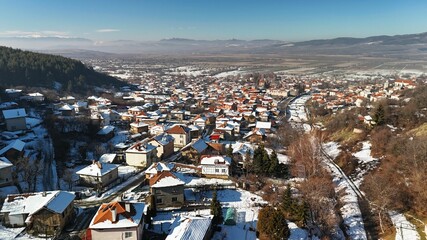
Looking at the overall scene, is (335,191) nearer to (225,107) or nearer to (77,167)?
(77,167)

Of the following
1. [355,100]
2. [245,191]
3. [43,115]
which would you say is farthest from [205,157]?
[355,100]

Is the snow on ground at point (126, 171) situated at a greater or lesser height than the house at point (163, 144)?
lesser

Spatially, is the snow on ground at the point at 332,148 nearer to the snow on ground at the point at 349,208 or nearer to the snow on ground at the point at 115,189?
the snow on ground at the point at 349,208

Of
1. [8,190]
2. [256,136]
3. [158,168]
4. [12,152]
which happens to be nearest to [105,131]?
[12,152]

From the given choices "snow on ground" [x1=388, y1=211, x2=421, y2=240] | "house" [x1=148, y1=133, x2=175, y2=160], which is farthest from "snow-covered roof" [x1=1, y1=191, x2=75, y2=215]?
"snow on ground" [x1=388, y1=211, x2=421, y2=240]

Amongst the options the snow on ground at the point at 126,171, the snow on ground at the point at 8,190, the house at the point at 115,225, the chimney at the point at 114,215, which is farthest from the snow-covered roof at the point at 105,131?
the chimney at the point at 114,215
